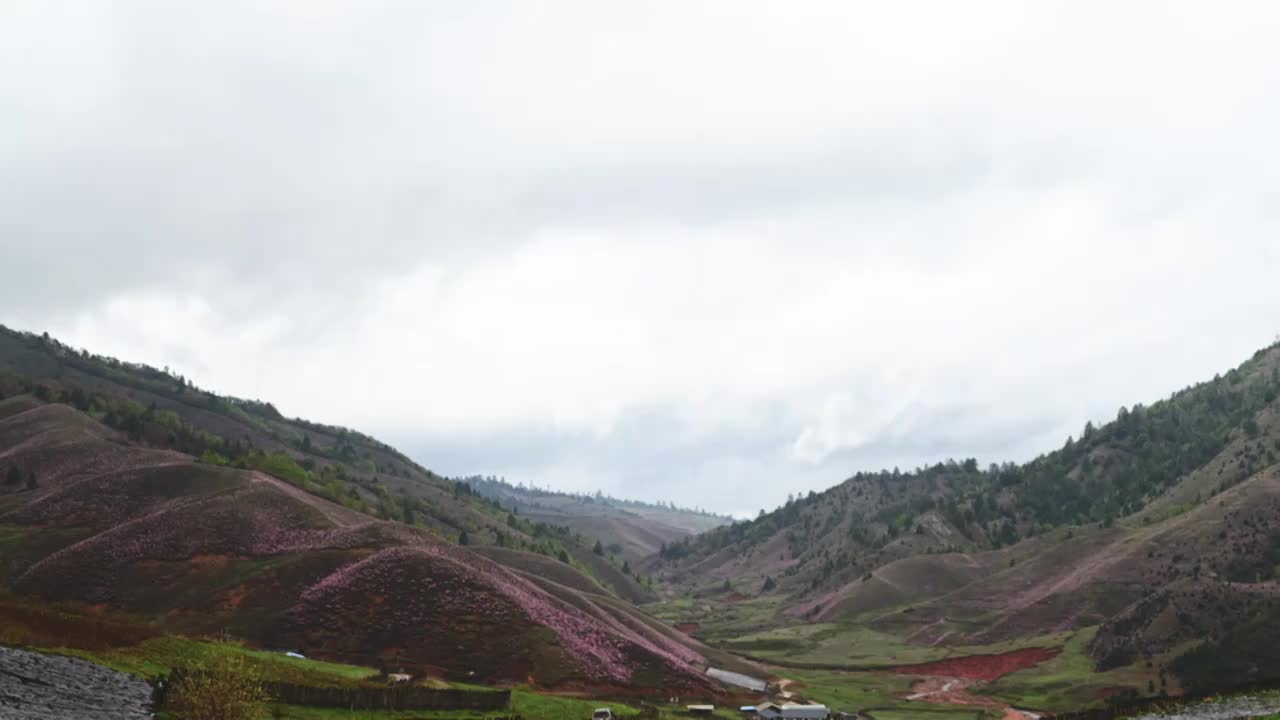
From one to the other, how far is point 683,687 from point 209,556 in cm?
5629

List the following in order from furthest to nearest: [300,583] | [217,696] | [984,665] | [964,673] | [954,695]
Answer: [984,665], [964,673], [954,695], [300,583], [217,696]

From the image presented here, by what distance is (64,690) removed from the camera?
50219mm

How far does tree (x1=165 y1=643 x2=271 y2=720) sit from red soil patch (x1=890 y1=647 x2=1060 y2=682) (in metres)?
103

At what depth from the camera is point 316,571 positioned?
10438 centimetres

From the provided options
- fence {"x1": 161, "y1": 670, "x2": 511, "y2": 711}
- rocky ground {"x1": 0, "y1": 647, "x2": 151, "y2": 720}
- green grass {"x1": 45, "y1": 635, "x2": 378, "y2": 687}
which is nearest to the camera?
rocky ground {"x1": 0, "y1": 647, "x2": 151, "y2": 720}

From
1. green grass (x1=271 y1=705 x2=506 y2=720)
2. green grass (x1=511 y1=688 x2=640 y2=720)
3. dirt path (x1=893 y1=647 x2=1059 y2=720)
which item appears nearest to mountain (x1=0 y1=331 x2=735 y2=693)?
green grass (x1=511 y1=688 x2=640 y2=720)

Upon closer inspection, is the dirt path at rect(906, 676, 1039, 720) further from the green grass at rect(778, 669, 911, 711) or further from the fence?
the fence

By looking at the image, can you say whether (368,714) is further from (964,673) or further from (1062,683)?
(964,673)

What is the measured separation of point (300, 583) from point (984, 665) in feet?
304

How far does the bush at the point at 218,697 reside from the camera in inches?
1949

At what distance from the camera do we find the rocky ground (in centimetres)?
4612

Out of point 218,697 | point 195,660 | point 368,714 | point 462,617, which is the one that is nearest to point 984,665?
point 462,617

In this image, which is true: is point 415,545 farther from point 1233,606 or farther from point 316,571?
A: point 1233,606

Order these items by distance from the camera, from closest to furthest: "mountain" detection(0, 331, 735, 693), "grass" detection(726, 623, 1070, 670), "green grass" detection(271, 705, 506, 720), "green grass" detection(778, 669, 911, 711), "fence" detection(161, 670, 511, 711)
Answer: "green grass" detection(271, 705, 506, 720) → "fence" detection(161, 670, 511, 711) → "mountain" detection(0, 331, 735, 693) → "green grass" detection(778, 669, 911, 711) → "grass" detection(726, 623, 1070, 670)
